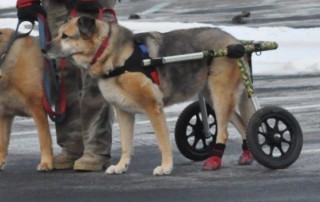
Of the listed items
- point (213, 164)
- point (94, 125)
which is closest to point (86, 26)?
point (94, 125)

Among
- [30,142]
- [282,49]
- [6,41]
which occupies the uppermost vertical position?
[6,41]

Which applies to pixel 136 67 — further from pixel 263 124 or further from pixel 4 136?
pixel 4 136

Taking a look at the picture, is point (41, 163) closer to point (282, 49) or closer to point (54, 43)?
point (54, 43)

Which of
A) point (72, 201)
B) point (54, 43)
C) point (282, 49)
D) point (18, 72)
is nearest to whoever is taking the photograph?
point (72, 201)

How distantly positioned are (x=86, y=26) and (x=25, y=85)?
861 mm

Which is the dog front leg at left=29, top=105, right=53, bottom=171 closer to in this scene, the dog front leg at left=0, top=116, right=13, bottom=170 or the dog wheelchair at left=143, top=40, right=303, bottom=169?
the dog front leg at left=0, top=116, right=13, bottom=170

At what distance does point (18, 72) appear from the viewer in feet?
28.5

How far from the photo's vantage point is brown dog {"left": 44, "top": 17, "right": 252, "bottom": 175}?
8219 mm

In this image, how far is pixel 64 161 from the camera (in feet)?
29.5

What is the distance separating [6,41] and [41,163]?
100cm

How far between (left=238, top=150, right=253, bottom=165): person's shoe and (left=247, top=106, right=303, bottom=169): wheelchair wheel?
0.51 ft

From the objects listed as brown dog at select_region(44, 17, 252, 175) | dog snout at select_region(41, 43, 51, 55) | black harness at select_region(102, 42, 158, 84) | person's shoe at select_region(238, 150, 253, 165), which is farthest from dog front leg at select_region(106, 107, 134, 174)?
person's shoe at select_region(238, 150, 253, 165)

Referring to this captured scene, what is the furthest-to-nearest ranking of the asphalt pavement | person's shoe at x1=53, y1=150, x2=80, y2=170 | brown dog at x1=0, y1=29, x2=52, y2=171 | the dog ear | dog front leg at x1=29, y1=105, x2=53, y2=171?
person's shoe at x1=53, y1=150, x2=80, y2=170, dog front leg at x1=29, y1=105, x2=53, y2=171, brown dog at x1=0, y1=29, x2=52, y2=171, the dog ear, the asphalt pavement

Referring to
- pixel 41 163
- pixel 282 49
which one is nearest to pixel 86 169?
pixel 41 163
